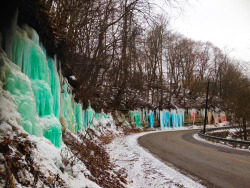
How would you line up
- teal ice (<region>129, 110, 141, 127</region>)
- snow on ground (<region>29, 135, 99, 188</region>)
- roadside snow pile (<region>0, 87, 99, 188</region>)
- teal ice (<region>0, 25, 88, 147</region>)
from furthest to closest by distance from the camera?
teal ice (<region>129, 110, 141, 127</region>), teal ice (<region>0, 25, 88, 147</region>), snow on ground (<region>29, 135, 99, 188</region>), roadside snow pile (<region>0, 87, 99, 188</region>)

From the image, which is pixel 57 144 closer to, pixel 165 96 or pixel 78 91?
pixel 78 91

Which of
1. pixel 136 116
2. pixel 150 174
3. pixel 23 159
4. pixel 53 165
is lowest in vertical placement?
pixel 150 174

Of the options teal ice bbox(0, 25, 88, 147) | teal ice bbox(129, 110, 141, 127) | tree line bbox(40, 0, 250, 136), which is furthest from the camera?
teal ice bbox(129, 110, 141, 127)

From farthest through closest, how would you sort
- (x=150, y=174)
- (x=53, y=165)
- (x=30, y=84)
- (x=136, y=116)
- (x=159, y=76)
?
(x=159, y=76) < (x=136, y=116) < (x=150, y=174) < (x=30, y=84) < (x=53, y=165)

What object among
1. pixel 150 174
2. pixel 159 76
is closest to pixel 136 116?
pixel 159 76

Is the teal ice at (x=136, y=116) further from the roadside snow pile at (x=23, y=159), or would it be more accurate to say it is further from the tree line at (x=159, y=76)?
the roadside snow pile at (x=23, y=159)

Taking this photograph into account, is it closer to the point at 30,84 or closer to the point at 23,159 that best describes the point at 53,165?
the point at 23,159

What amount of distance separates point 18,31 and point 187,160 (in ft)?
23.7

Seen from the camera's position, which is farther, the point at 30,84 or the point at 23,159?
the point at 30,84

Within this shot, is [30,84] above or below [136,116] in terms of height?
above

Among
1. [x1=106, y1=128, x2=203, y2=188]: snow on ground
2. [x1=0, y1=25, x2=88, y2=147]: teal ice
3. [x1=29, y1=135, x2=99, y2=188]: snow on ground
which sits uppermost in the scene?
[x1=0, y1=25, x2=88, y2=147]: teal ice

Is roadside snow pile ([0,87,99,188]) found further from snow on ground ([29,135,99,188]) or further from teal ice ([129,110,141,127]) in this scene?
teal ice ([129,110,141,127])

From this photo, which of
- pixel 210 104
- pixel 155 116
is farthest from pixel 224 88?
pixel 155 116

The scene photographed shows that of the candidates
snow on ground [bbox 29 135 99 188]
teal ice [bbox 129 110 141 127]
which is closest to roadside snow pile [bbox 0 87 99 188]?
snow on ground [bbox 29 135 99 188]
